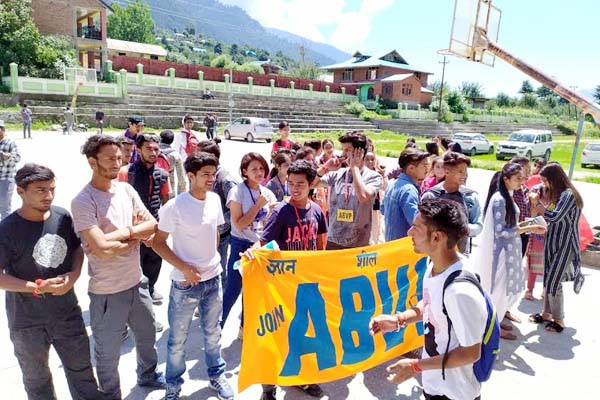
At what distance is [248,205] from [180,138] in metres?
5.26

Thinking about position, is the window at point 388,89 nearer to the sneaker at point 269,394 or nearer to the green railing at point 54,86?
the green railing at point 54,86

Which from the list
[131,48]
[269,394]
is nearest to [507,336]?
[269,394]

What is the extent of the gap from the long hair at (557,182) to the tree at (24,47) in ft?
93.0

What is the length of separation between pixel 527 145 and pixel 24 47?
29578mm

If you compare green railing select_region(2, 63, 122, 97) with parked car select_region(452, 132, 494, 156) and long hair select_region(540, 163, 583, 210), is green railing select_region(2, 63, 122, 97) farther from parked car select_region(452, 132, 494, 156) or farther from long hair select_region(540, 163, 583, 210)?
long hair select_region(540, 163, 583, 210)

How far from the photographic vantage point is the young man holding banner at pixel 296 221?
3.04m

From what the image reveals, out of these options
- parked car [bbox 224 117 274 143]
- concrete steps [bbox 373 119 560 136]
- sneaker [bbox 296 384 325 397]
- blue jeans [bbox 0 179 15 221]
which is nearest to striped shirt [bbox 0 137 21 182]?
blue jeans [bbox 0 179 15 221]

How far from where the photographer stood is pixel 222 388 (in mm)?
3035

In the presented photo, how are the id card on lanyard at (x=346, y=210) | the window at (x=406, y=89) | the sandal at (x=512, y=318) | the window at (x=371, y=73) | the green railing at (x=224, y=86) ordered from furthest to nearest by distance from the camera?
the window at (x=371, y=73)
the window at (x=406, y=89)
the green railing at (x=224, y=86)
the sandal at (x=512, y=318)
the id card on lanyard at (x=346, y=210)

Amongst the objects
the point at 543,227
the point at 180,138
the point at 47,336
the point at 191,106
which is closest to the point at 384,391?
the point at 543,227

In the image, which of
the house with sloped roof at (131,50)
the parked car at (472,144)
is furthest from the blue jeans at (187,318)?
the house with sloped roof at (131,50)

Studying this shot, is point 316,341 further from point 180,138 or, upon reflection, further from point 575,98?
point 575,98

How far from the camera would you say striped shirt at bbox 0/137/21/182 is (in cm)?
608

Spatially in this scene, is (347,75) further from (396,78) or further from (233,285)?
(233,285)
